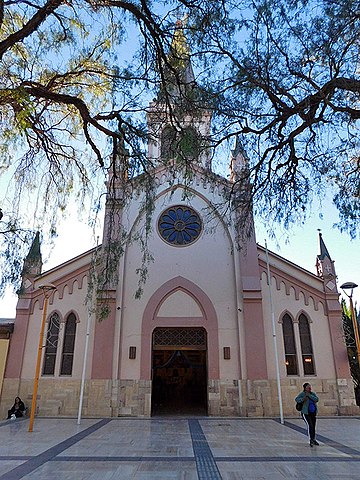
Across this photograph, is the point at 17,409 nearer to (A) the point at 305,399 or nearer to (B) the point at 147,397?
(B) the point at 147,397

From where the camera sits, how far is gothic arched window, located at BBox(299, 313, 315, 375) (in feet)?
45.3

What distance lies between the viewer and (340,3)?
21.3 feet

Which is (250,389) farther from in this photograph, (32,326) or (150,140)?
(150,140)

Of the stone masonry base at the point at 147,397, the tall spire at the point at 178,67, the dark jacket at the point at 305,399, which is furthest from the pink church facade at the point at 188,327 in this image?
the dark jacket at the point at 305,399

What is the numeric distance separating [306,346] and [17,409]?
11.1 meters

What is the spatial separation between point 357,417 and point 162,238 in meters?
9.97

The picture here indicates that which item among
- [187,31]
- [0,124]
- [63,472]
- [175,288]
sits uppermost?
[187,31]

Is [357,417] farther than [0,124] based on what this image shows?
Yes

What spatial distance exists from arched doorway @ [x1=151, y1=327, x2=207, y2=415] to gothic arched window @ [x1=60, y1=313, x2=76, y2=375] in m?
3.19

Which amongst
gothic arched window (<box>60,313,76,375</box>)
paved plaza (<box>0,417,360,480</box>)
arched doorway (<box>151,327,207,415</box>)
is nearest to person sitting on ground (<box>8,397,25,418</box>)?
paved plaza (<box>0,417,360,480</box>)

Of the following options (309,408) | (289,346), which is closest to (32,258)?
(309,408)

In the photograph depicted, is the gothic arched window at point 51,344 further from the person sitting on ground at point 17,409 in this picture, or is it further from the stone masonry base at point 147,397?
the person sitting on ground at point 17,409

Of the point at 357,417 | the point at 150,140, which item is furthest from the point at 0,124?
the point at 357,417

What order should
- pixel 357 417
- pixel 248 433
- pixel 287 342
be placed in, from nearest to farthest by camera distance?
pixel 248 433 → pixel 357 417 → pixel 287 342
